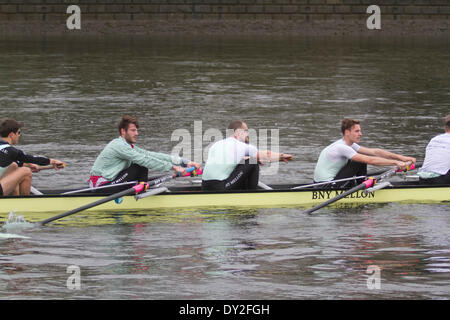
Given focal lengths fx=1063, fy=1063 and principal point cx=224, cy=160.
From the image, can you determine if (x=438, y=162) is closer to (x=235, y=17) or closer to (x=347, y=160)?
(x=347, y=160)

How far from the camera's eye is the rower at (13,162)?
1488 centimetres

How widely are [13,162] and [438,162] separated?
21.2 ft

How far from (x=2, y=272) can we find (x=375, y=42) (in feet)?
141

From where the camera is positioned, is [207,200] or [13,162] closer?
[13,162]

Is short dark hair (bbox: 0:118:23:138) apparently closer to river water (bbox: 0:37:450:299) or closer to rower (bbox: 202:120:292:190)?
river water (bbox: 0:37:450:299)

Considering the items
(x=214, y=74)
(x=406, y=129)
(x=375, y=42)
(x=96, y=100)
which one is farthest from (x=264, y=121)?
(x=375, y=42)

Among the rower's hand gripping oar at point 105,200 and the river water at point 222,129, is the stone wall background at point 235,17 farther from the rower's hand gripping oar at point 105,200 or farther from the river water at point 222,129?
the rower's hand gripping oar at point 105,200

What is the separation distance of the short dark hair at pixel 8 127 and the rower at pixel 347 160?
468 cm

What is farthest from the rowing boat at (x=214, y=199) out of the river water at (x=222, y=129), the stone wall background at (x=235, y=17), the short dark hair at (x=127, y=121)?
the stone wall background at (x=235, y=17)

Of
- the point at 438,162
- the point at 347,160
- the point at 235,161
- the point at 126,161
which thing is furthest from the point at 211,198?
the point at 438,162

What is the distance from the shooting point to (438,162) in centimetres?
1647

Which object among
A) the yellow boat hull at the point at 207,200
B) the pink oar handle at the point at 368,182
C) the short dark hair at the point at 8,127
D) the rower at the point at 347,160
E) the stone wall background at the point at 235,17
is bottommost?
the yellow boat hull at the point at 207,200

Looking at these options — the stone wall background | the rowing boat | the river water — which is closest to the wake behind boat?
the rowing boat
